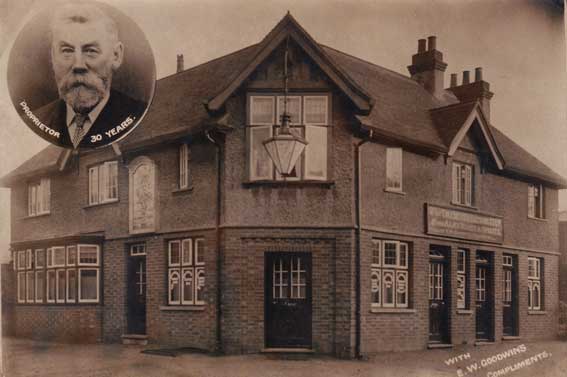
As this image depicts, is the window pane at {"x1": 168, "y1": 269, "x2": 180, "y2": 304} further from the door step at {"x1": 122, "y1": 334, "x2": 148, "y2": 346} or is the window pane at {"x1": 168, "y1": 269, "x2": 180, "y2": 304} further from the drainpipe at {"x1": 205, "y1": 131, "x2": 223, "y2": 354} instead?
the drainpipe at {"x1": 205, "y1": 131, "x2": 223, "y2": 354}

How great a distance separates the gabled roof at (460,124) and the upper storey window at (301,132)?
352 cm

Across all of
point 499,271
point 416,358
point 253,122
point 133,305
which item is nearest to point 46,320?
point 133,305

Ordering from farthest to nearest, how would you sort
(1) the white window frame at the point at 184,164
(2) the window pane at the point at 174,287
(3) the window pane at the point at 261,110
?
(2) the window pane at the point at 174,287 < (1) the white window frame at the point at 184,164 < (3) the window pane at the point at 261,110

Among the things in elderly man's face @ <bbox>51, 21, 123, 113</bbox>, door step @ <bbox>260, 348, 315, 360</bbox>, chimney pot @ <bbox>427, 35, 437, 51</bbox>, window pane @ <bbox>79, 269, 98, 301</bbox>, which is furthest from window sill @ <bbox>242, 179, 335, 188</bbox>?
chimney pot @ <bbox>427, 35, 437, 51</bbox>

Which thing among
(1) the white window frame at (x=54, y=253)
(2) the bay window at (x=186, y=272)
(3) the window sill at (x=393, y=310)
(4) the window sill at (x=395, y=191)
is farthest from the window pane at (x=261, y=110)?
(1) the white window frame at (x=54, y=253)

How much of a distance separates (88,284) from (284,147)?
6891 millimetres

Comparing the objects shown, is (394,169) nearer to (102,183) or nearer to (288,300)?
(288,300)

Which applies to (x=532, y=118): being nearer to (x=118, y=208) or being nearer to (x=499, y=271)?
(x=499, y=271)

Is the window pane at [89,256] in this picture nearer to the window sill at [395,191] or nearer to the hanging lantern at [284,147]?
the hanging lantern at [284,147]

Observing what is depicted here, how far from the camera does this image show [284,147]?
12.5 m

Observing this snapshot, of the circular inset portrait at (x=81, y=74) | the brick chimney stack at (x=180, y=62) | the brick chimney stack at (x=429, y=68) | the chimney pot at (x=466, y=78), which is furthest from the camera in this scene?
the chimney pot at (x=466, y=78)

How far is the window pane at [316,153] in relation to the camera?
549 inches

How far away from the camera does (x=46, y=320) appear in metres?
17.2

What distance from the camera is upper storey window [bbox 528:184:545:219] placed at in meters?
18.0
